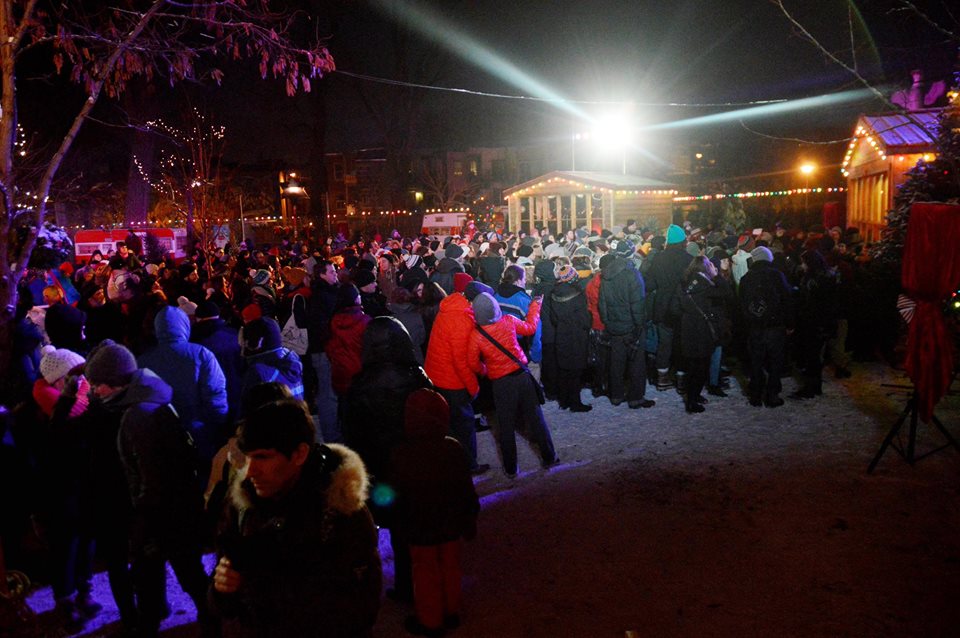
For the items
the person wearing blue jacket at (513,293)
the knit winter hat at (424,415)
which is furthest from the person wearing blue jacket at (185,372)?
the person wearing blue jacket at (513,293)

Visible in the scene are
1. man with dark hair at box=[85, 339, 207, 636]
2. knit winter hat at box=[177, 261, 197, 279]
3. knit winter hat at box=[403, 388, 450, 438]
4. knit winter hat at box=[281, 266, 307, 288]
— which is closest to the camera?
man with dark hair at box=[85, 339, 207, 636]

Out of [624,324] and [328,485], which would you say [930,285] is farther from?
[328,485]

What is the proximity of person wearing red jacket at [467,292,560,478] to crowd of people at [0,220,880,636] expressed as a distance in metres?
0.02

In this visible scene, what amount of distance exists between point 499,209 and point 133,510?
1425 inches

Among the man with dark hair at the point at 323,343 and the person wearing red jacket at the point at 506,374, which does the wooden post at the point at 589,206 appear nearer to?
the man with dark hair at the point at 323,343

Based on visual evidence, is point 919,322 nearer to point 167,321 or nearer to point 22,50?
point 167,321

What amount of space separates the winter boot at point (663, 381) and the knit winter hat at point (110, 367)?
291 inches

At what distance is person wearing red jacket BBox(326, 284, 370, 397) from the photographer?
6.52 meters

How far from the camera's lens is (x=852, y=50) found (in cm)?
758

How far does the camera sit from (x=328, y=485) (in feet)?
8.44

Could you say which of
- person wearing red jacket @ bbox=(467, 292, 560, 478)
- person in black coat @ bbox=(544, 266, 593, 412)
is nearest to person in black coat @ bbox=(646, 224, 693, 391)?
person in black coat @ bbox=(544, 266, 593, 412)

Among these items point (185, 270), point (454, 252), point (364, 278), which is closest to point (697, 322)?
point (364, 278)

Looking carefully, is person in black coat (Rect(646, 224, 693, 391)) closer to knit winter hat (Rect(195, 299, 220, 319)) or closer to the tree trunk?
knit winter hat (Rect(195, 299, 220, 319))

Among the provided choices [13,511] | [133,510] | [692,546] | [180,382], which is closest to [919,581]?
[692,546]
